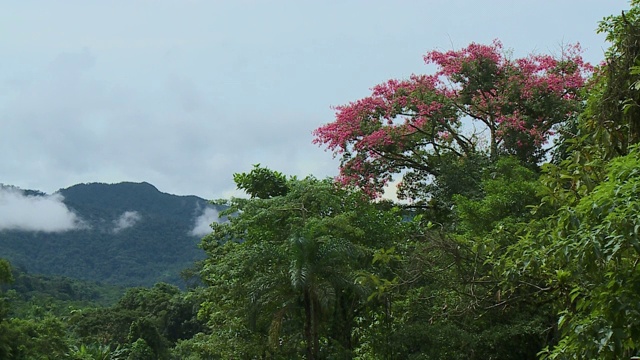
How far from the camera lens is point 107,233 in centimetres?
11212

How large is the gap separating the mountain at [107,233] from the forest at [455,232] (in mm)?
75078

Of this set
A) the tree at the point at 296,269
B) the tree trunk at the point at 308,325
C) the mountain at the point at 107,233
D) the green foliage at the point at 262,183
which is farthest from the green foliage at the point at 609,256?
the mountain at the point at 107,233

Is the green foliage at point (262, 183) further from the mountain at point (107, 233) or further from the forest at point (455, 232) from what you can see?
the mountain at point (107, 233)

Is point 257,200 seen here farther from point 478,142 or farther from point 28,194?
point 28,194

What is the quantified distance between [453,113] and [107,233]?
342ft

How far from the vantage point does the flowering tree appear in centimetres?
1509

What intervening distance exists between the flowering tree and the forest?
0.04m

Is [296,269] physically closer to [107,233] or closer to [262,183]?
[262,183]

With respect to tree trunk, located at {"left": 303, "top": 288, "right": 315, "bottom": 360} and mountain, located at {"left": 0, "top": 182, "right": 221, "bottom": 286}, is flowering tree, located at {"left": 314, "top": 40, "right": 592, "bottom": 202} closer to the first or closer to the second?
tree trunk, located at {"left": 303, "top": 288, "right": 315, "bottom": 360}

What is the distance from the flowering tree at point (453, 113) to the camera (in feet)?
49.5

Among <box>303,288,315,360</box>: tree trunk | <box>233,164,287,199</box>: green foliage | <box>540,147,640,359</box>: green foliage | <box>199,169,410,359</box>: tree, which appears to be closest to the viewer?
<box>540,147,640,359</box>: green foliage

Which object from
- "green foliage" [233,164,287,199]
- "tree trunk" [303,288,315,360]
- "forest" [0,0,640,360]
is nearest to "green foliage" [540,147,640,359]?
"forest" [0,0,640,360]

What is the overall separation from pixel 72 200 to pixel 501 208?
4862 inches

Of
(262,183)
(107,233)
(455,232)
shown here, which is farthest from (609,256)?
(107,233)
